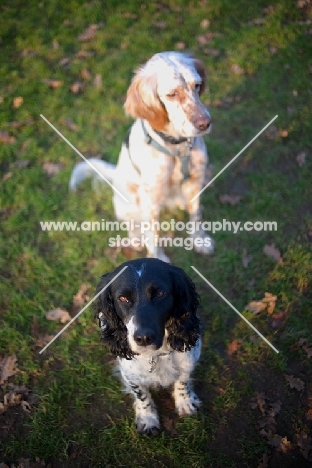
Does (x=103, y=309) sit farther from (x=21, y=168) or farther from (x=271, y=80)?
(x=271, y=80)

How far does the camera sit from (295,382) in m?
2.97

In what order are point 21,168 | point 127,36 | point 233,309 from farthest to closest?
point 127,36, point 21,168, point 233,309

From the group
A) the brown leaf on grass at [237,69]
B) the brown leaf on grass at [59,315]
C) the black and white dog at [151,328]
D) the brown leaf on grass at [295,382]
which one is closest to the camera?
the black and white dog at [151,328]

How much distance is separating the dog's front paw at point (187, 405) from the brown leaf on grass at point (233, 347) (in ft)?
1.67

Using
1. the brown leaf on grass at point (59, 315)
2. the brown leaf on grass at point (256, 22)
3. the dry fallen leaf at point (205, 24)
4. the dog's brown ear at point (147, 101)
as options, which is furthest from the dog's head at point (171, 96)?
the brown leaf on grass at point (256, 22)

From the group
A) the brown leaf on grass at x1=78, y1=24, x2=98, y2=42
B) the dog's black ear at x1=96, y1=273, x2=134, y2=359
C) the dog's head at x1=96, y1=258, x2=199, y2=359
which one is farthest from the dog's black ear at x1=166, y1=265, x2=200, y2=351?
the brown leaf on grass at x1=78, y1=24, x2=98, y2=42

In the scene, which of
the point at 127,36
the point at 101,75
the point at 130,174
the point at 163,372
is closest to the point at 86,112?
the point at 101,75

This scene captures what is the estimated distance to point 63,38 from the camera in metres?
5.98

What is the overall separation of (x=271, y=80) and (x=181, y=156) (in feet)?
9.00

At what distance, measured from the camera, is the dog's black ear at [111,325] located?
236cm

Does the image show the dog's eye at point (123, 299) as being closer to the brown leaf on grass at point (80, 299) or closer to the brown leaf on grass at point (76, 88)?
the brown leaf on grass at point (80, 299)

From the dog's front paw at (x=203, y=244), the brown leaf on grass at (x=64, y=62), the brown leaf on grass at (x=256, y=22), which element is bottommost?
the dog's front paw at (x=203, y=244)

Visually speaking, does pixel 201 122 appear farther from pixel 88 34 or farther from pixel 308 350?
pixel 88 34

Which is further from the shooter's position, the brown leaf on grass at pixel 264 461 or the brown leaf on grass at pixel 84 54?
the brown leaf on grass at pixel 84 54
